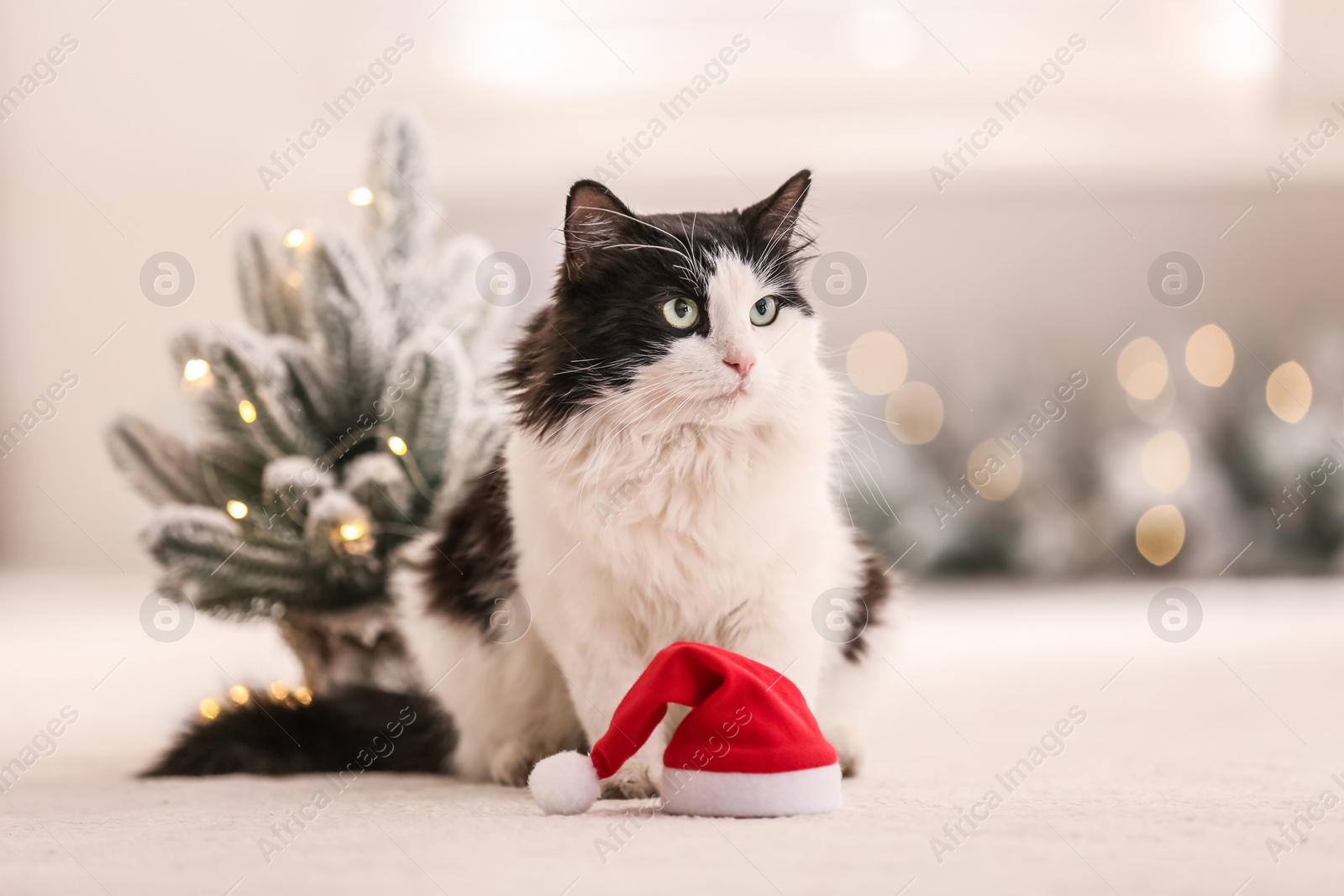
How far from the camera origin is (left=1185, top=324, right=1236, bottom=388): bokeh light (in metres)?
3.86

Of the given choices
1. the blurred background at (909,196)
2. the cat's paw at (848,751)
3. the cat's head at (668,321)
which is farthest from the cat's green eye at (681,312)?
the blurred background at (909,196)

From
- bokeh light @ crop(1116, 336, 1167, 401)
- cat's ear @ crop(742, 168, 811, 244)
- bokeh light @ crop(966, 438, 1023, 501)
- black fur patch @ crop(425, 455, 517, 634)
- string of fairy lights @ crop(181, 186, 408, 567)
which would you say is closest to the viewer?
cat's ear @ crop(742, 168, 811, 244)

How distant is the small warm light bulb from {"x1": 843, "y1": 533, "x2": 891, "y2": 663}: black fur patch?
3.57ft

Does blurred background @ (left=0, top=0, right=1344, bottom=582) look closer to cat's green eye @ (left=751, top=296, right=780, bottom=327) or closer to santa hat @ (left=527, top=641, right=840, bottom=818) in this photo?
cat's green eye @ (left=751, top=296, right=780, bottom=327)

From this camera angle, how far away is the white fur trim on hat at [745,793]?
108cm

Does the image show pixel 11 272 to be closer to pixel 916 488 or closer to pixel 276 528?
pixel 276 528

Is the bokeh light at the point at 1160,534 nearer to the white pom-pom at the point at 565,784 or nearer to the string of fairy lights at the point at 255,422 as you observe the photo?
the string of fairy lights at the point at 255,422

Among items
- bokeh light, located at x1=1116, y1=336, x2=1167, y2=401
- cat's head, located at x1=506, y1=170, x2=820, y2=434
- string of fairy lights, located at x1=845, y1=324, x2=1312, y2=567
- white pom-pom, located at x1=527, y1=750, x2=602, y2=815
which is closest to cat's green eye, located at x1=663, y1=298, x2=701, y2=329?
cat's head, located at x1=506, y1=170, x2=820, y2=434

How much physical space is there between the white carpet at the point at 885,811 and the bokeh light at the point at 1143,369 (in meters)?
1.51

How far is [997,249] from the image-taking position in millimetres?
4418

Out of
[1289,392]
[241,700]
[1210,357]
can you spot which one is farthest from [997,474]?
[241,700]

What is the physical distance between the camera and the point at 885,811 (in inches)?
44.3

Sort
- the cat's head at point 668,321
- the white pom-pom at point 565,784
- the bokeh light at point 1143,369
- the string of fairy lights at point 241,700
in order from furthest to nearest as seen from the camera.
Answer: the bokeh light at point 1143,369 < the string of fairy lights at point 241,700 < the cat's head at point 668,321 < the white pom-pom at point 565,784

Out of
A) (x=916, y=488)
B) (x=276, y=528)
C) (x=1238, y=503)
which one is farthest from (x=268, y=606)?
(x=1238, y=503)
